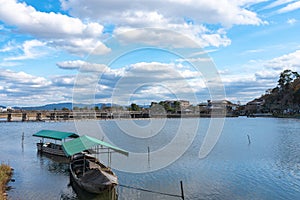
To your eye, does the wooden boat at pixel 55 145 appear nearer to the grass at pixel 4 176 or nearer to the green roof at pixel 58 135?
the green roof at pixel 58 135

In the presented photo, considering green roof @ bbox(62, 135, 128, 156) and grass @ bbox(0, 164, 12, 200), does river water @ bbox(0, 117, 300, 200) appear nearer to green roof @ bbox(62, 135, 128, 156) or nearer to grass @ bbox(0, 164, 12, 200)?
grass @ bbox(0, 164, 12, 200)

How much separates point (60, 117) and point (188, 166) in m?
163

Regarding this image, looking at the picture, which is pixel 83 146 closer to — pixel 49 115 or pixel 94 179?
pixel 94 179

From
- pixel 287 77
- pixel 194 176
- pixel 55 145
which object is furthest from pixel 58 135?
pixel 287 77

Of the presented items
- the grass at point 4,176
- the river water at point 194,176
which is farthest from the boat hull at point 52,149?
the grass at point 4,176

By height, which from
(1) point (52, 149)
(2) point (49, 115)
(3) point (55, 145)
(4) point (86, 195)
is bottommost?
(4) point (86, 195)

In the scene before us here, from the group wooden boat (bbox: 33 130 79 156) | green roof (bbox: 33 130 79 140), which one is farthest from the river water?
green roof (bbox: 33 130 79 140)

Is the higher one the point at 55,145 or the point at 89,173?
the point at 55,145

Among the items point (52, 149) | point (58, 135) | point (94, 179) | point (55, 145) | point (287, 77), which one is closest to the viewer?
point (94, 179)

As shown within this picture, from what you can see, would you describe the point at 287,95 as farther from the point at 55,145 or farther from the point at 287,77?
the point at 55,145

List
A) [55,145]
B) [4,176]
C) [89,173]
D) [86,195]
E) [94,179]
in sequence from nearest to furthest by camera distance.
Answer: [94,179] → [86,195] → [89,173] → [4,176] → [55,145]

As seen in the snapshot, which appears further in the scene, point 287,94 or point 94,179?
point 287,94

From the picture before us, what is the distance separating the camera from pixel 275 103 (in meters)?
172

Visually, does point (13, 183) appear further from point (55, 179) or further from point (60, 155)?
point (60, 155)
